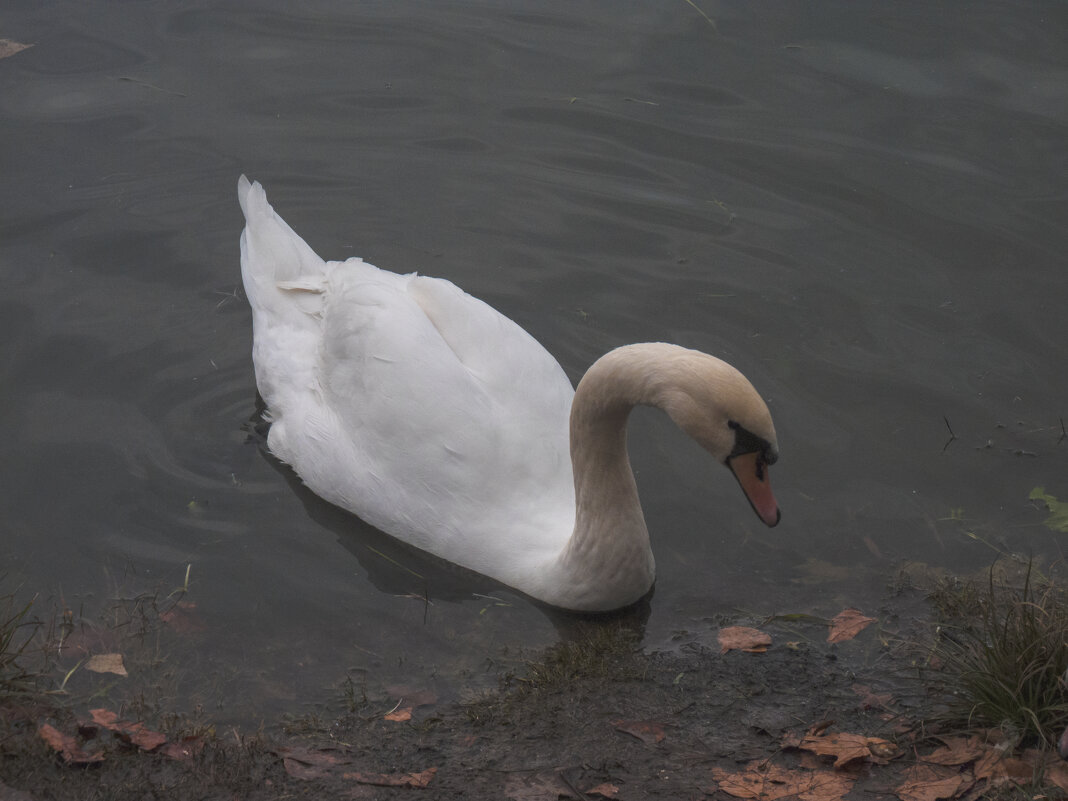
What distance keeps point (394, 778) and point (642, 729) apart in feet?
2.94

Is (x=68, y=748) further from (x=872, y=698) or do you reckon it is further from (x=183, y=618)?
(x=872, y=698)

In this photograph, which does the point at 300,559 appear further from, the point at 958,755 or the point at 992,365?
the point at 992,365

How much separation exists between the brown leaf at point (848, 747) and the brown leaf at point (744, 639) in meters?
0.84

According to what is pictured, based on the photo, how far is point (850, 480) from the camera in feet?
20.0

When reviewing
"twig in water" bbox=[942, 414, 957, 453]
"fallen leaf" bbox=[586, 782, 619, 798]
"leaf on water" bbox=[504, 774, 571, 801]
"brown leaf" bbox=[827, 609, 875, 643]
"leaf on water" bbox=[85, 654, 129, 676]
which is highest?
"twig in water" bbox=[942, 414, 957, 453]

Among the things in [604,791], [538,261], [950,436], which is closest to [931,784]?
[604,791]

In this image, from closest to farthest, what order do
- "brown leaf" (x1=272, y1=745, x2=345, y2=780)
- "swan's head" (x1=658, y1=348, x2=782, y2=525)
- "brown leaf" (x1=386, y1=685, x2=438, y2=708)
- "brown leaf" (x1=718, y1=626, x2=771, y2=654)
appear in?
"brown leaf" (x1=272, y1=745, x2=345, y2=780) → "swan's head" (x1=658, y1=348, x2=782, y2=525) → "brown leaf" (x1=386, y1=685, x2=438, y2=708) → "brown leaf" (x1=718, y1=626, x2=771, y2=654)

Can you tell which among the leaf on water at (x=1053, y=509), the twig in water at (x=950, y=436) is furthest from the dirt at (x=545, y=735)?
the twig in water at (x=950, y=436)

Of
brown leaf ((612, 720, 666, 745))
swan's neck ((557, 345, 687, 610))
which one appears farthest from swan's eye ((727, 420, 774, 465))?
brown leaf ((612, 720, 666, 745))

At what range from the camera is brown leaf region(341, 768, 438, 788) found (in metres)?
3.88

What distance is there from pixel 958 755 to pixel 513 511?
2236 mm

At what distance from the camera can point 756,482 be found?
4469 mm

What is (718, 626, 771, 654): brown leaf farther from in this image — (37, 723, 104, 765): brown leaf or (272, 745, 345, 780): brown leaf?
(37, 723, 104, 765): brown leaf

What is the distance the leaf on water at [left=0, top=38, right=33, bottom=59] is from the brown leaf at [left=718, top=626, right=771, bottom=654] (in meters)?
7.93
